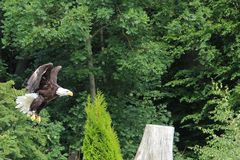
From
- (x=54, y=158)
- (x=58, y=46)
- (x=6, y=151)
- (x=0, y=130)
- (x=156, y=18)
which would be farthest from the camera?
(x=156, y=18)

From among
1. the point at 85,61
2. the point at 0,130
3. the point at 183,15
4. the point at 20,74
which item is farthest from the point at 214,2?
the point at 0,130

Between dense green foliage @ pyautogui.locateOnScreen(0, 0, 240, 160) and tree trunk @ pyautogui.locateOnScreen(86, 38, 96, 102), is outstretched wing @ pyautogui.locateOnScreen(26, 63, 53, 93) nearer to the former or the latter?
dense green foliage @ pyautogui.locateOnScreen(0, 0, 240, 160)

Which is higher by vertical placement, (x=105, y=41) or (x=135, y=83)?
(x=105, y=41)

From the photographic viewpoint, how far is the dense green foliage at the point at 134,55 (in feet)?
18.1

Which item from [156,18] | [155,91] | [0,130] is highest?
[156,18]

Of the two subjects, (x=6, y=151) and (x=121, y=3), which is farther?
(x=121, y=3)

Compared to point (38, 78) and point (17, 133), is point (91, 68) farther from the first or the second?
point (38, 78)

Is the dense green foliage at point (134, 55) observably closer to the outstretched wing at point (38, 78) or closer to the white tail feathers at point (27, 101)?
the outstretched wing at point (38, 78)

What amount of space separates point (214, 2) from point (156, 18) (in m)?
0.87

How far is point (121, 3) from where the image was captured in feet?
19.0

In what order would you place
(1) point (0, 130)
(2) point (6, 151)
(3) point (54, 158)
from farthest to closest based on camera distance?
(3) point (54, 158) < (1) point (0, 130) < (2) point (6, 151)

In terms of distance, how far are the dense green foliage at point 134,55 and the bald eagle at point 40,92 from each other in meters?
1.25

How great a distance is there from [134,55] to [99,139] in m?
2.55

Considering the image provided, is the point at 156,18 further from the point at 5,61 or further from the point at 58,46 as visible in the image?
the point at 5,61
